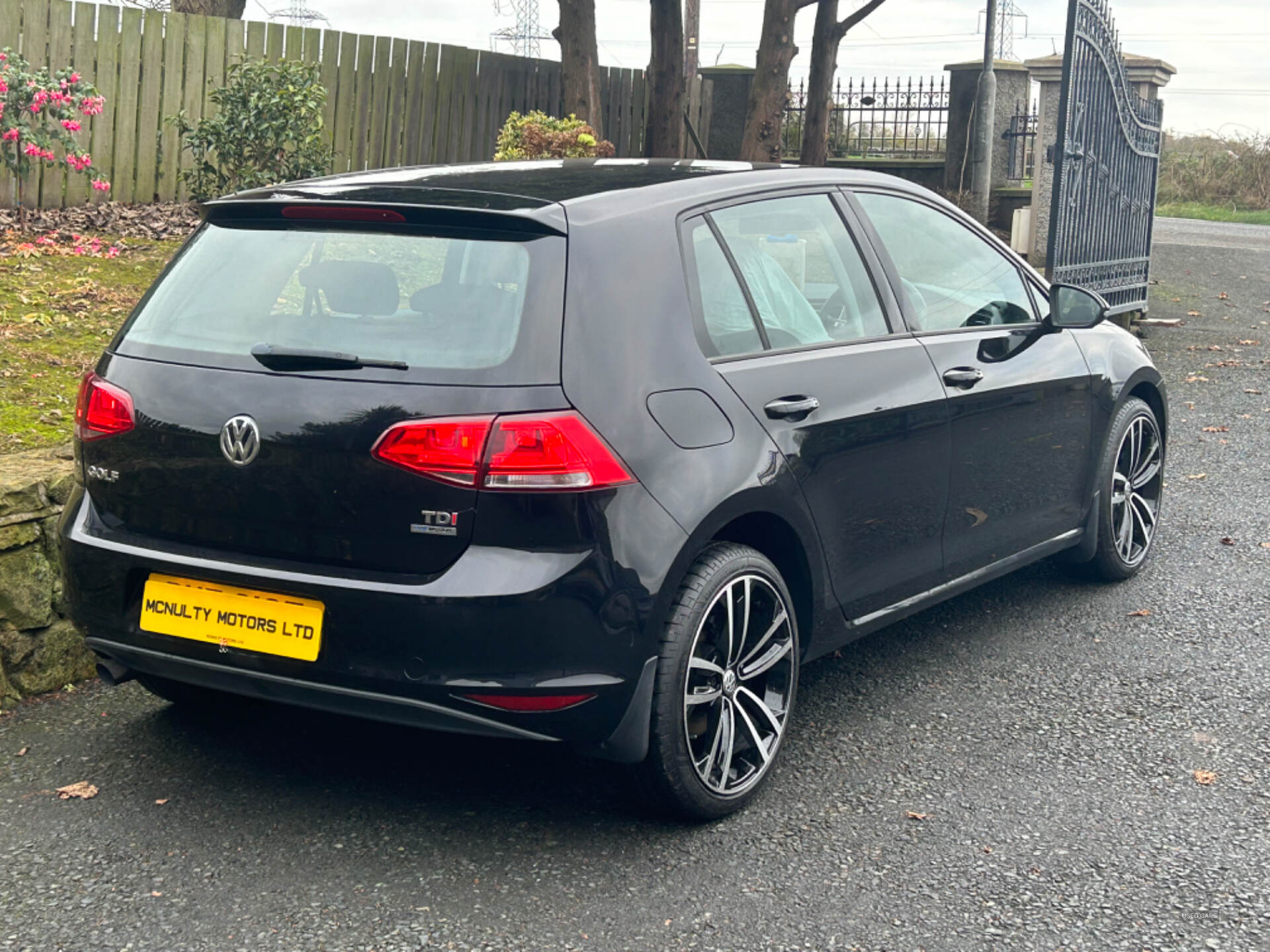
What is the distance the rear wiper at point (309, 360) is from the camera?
331 cm

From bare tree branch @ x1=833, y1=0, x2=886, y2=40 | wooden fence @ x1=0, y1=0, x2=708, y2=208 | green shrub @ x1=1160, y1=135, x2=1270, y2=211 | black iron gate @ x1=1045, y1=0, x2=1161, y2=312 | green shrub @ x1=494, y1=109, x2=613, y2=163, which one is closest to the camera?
black iron gate @ x1=1045, y1=0, x2=1161, y2=312

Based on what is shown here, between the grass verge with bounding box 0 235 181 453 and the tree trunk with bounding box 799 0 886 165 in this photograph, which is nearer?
the grass verge with bounding box 0 235 181 453

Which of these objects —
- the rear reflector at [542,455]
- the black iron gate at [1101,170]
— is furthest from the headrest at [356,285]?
the black iron gate at [1101,170]

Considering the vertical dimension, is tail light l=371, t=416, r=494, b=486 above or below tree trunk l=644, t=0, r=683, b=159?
below

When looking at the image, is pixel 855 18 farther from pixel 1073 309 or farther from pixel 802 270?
pixel 802 270

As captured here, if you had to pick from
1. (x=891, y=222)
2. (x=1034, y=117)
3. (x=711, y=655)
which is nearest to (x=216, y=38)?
(x=891, y=222)

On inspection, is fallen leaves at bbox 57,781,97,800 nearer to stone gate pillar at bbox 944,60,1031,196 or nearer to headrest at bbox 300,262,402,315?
headrest at bbox 300,262,402,315

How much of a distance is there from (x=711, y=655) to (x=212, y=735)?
1.54 metres

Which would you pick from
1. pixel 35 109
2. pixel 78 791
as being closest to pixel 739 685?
pixel 78 791

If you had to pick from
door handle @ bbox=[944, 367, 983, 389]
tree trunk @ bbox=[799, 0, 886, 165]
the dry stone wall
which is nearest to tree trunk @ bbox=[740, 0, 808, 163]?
tree trunk @ bbox=[799, 0, 886, 165]

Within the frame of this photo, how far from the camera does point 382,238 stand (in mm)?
3566

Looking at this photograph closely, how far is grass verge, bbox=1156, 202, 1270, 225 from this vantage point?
103 ft

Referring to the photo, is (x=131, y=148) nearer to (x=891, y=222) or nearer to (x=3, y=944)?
(x=891, y=222)

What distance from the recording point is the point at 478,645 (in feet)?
10.5
